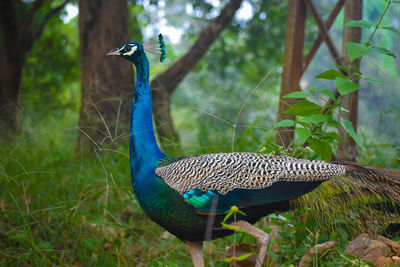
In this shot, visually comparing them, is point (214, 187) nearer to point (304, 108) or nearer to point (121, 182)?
point (304, 108)

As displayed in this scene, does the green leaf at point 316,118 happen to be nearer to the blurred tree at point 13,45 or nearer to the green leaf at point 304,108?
the green leaf at point 304,108

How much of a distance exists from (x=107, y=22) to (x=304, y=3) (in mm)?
2200

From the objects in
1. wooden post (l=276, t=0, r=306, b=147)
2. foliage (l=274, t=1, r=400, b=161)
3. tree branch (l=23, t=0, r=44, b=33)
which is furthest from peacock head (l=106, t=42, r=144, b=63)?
tree branch (l=23, t=0, r=44, b=33)

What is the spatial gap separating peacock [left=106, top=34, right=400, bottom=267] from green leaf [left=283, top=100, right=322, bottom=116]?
0.35m

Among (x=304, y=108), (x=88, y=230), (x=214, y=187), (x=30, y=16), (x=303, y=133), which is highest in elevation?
(x=30, y=16)

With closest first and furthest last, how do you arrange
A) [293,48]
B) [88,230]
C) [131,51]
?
[131,51]
[88,230]
[293,48]

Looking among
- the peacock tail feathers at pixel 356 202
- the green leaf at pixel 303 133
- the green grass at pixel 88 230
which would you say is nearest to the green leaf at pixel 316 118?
the green leaf at pixel 303 133

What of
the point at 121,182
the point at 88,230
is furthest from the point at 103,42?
the point at 88,230

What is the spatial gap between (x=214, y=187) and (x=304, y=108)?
78cm

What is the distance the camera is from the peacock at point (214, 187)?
189 centimetres

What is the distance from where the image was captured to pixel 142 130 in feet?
7.04

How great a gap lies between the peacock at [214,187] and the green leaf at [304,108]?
353 millimetres

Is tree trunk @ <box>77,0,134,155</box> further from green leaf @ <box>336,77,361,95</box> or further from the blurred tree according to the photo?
green leaf @ <box>336,77,361,95</box>

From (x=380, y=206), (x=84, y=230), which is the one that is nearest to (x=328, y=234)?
(x=380, y=206)
